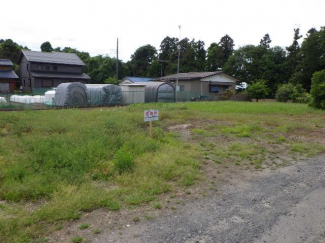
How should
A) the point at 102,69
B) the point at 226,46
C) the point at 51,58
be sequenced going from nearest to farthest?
the point at 51,58
the point at 102,69
the point at 226,46

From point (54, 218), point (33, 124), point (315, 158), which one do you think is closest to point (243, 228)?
point (54, 218)

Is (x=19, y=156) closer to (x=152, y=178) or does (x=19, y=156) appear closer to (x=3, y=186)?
(x=3, y=186)

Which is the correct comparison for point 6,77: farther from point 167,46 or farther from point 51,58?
point 167,46

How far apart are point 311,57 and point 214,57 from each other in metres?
16.9

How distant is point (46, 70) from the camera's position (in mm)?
38000

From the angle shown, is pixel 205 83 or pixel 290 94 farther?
pixel 205 83

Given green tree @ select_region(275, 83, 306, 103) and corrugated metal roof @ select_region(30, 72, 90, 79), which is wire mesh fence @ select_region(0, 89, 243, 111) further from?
green tree @ select_region(275, 83, 306, 103)

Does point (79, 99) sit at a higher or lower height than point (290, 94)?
lower

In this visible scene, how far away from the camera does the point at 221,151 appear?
766 centimetres

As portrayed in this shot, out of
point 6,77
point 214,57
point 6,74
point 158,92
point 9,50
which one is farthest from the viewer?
point 214,57

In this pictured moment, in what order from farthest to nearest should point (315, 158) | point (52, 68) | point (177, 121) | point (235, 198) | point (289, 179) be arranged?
point (52, 68), point (177, 121), point (315, 158), point (289, 179), point (235, 198)

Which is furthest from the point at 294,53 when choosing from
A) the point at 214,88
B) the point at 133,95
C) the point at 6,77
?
the point at 6,77

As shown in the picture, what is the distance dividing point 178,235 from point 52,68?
39152 mm

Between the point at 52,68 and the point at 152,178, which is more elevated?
the point at 52,68
